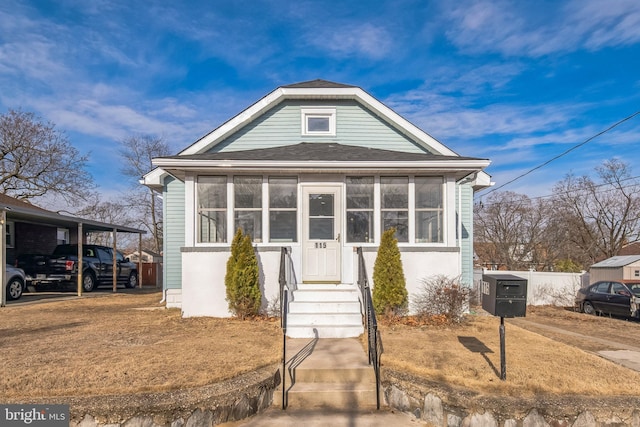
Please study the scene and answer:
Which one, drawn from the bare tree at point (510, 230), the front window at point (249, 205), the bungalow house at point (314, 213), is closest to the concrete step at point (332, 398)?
the bungalow house at point (314, 213)

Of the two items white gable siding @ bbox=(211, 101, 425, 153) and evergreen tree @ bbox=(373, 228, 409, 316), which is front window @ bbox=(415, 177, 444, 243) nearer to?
evergreen tree @ bbox=(373, 228, 409, 316)

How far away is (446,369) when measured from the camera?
5.33 meters

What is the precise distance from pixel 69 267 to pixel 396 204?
12.2m

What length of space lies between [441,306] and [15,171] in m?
30.0

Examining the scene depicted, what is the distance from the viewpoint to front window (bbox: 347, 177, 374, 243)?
31.2ft

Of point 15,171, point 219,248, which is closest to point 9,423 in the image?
point 219,248

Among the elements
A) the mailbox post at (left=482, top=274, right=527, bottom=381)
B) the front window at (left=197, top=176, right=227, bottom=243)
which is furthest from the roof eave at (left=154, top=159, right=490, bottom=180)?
the mailbox post at (left=482, top=274, right=527, bottom=381)

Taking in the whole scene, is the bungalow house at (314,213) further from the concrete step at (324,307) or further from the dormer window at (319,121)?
the dormer window at (319,121)

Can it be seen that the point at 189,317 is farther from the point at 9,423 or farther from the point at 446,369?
the point at 446,369

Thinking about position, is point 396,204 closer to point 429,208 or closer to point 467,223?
point 429,208

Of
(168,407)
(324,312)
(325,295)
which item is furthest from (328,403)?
(325,295)

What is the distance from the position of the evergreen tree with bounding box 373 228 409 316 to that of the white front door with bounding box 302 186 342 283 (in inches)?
41.8

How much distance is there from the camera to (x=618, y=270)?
16906 mm

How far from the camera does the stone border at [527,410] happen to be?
14.1 feet
